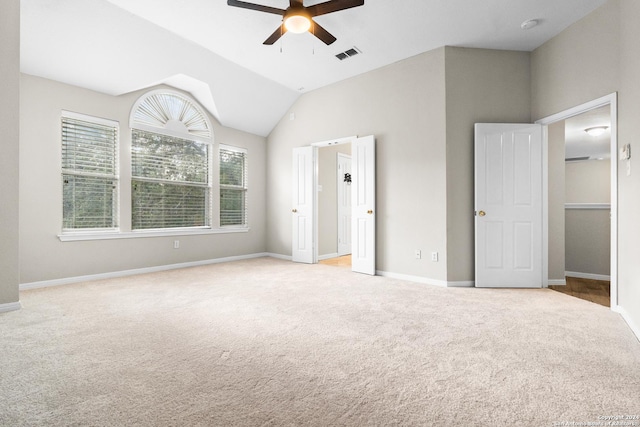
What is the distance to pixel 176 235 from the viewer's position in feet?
17.9

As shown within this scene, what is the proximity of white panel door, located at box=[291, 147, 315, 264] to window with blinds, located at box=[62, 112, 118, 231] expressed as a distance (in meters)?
2.96

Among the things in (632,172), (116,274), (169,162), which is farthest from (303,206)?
(632,172)

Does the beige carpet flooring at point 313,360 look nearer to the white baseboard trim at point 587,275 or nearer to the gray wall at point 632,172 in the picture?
the gray wall at point 632,172

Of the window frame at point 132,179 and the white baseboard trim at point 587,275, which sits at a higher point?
the window frame at point 132,179

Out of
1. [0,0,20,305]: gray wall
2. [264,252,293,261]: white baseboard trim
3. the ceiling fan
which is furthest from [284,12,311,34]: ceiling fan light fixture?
[264,252,293,261]: white baseboard trim

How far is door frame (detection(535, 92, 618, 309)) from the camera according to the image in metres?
3.12

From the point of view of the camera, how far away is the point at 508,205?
163 inches

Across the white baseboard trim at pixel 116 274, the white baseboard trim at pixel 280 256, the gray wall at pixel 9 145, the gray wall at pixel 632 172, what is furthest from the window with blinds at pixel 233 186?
the gray wall at pixel 632 172

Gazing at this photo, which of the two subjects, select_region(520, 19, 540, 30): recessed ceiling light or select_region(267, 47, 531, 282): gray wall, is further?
select_region(267, 47, 531, 282): gray wall

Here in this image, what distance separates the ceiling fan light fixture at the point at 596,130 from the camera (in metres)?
4.98

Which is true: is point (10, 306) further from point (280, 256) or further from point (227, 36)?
point (280, 256)

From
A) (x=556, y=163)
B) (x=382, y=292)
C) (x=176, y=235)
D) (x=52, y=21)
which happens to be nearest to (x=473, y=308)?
(x=382, y=292)

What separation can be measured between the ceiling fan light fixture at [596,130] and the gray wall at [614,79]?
5.78 feet

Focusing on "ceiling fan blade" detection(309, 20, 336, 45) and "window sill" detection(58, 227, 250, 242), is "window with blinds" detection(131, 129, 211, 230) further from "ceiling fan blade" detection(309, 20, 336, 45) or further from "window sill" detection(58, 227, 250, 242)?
"ceiling fan blade" detection(309, 20, 336, 45)
